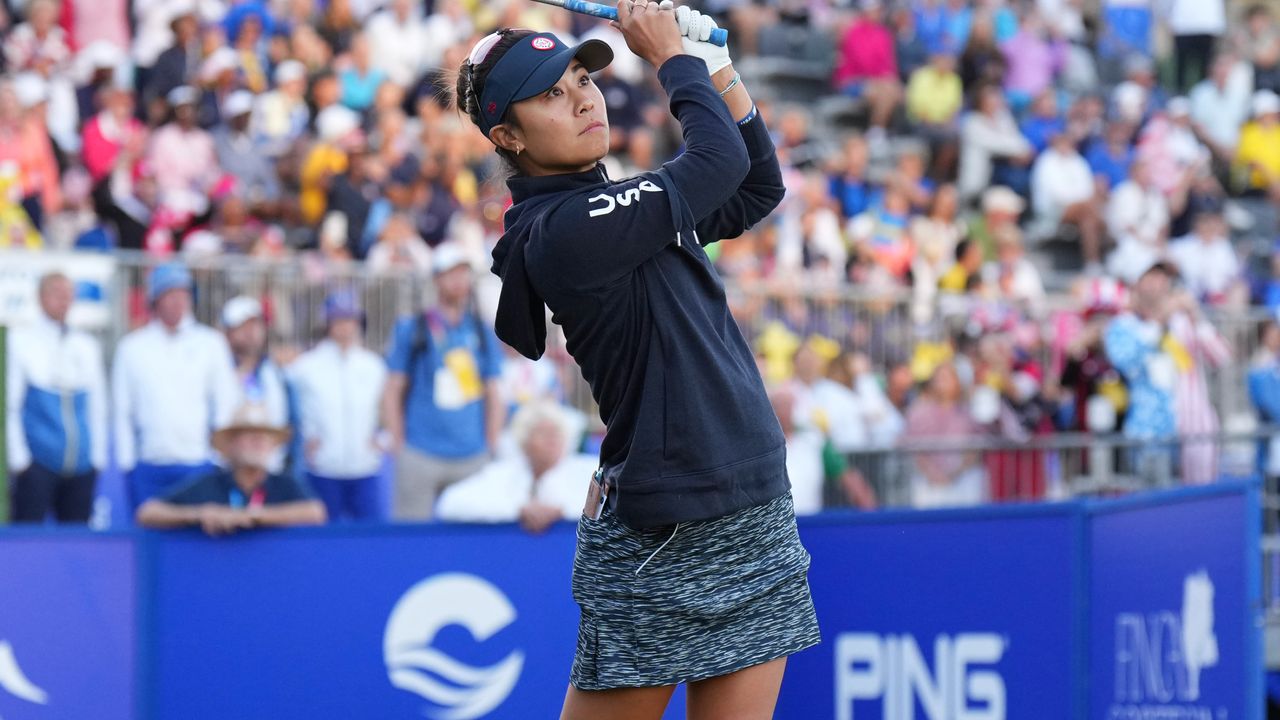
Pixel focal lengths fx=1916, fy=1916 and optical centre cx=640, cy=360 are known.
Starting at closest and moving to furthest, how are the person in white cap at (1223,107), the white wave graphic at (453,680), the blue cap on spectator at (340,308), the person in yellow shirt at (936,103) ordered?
the white wave graphic at (453,680) → the blue cap on spectator at (340,308) → the person in yellow shirt at (936,103) → the person in white cap at (1223,107)

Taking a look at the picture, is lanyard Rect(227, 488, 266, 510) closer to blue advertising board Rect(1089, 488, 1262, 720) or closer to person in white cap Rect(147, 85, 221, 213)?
blue advertising board Rect(1089, 488, 1262, 720)

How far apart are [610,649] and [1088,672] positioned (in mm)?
2215

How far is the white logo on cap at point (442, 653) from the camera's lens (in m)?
5.93

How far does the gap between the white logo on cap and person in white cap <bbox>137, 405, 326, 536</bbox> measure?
0.48 meters

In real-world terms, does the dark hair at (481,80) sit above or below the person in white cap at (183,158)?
below

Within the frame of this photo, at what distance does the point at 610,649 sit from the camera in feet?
12.3

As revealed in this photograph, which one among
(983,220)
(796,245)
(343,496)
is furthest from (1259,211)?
(343,496)

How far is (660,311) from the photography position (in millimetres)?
3664

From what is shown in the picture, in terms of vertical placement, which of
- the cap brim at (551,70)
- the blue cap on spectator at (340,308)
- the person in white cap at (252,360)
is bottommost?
the person in white cap at (252,360)

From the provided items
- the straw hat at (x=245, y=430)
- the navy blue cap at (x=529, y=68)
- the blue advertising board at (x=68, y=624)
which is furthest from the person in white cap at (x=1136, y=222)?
the navy blue cap at (x=529, y=68)

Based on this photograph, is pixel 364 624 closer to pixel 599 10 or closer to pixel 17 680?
pixel 17 680

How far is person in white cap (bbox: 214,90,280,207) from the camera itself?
1238 centimetres

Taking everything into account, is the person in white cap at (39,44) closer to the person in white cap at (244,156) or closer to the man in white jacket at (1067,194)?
the person in white cap at (244,156)

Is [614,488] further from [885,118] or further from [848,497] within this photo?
[885,118]
